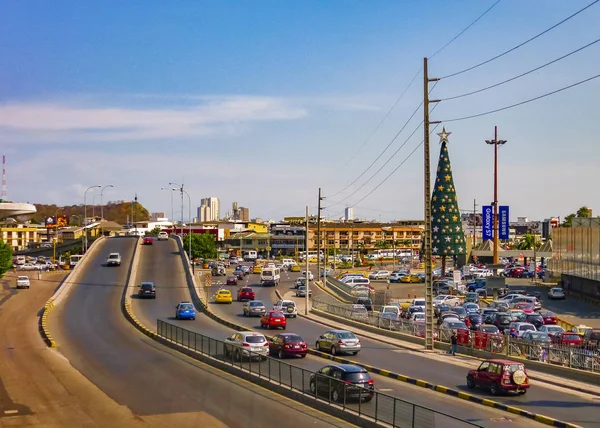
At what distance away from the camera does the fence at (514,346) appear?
2877cm

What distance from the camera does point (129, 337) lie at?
42656mm

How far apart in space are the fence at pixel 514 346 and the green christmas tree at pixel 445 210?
83.6 feet

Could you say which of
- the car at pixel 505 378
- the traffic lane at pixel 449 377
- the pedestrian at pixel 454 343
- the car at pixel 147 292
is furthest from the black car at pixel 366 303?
the car at pixel 505 378

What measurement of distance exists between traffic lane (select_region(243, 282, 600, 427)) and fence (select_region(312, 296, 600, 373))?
1849 millimetres

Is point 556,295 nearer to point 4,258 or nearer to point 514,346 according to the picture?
point 514,346

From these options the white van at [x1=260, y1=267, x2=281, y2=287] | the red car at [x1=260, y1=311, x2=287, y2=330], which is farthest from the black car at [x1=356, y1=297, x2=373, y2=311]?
the white van at [x1=260, y1=267, x2=281, y2=287]

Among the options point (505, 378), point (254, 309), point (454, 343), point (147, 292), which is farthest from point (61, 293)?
point (505, 378)

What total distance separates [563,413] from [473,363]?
10.8m

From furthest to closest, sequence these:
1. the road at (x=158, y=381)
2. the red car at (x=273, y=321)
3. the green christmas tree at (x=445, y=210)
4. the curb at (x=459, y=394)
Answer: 1. the green christmas tree at (x=445, y=210)
2. the red car at (x=273, y=321)
3. the road at (x=158, y=381)
4. the curb at (x=459, y=394)

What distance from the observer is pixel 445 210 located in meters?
69.5

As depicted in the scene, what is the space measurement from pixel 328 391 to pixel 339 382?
0.80 meters

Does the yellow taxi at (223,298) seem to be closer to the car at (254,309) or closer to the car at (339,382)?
the car at (254,309)

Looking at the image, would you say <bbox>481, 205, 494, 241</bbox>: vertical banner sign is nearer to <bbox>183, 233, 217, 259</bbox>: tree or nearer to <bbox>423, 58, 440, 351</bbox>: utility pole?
<bbox>423, 58, 440, 351</bbox>: utility pole

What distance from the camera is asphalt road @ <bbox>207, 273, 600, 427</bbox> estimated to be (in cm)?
2233
